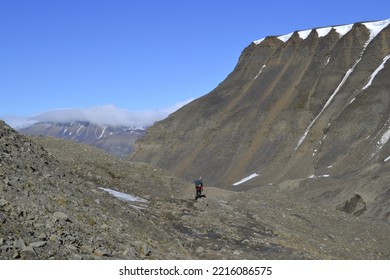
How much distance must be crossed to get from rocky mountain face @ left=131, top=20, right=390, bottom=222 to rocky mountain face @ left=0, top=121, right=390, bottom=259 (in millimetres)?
19989

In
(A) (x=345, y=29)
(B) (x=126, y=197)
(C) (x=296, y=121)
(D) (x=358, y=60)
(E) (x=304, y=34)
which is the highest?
(E) (x=304, y=34)

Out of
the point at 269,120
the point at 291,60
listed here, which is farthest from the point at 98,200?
the point at 291,60

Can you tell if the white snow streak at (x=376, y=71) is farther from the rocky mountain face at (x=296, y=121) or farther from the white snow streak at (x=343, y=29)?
the white snow streak at (x=343, y=29)

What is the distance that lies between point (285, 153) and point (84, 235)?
59604 millimetres

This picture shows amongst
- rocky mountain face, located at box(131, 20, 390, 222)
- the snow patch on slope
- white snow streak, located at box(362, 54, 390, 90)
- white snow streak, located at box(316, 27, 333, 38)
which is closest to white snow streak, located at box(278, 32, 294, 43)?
rocky mountain face, located at box(131, 20, 390, 222)

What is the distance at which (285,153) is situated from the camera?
6931 centimetres

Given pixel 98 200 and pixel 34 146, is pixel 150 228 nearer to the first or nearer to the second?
pixel 98 200

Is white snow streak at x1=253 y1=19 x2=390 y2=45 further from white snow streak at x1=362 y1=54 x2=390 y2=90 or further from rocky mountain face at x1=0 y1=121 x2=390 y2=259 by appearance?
rocky mountain face at x1=0 y1=121 x2=390 y2=259

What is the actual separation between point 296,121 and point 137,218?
61577mm

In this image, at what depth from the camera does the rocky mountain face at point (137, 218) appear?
35.4 ft

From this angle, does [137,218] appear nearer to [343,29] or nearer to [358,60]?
[358,60]

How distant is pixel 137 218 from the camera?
15438mm

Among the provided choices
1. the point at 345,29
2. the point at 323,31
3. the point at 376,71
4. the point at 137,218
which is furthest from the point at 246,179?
the point at 137,218

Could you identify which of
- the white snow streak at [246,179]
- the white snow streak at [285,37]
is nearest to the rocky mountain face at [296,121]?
the white snow streak at [285,37]
